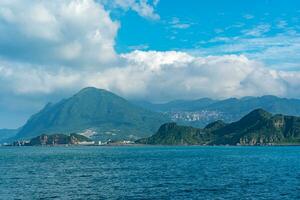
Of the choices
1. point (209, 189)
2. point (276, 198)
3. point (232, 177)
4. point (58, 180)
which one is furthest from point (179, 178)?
point (276, 198)

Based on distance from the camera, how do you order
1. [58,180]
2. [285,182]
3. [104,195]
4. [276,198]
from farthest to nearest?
[58,180], [285,182], [104,195], [276,198]

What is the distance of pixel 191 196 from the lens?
95750mm

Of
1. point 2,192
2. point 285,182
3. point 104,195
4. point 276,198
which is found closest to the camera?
point 276,198

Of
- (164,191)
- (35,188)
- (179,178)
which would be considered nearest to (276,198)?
(164,191)

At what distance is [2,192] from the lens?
105000 mm

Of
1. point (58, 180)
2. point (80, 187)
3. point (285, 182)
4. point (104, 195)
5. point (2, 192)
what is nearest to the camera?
point (104, 195)

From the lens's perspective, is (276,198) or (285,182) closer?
(276,198)

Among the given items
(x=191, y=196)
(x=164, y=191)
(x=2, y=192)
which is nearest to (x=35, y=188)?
(x=2, y=192)

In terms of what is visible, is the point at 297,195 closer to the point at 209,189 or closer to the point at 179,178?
the point at 209,189

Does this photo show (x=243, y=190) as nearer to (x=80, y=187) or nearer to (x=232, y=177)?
(x=232, y=177)

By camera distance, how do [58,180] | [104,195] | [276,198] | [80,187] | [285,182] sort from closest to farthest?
[276,198] < [104,195] < [80,187] < [285,182] < [58,180]

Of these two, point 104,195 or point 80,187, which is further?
point 80,187

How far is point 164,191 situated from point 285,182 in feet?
120

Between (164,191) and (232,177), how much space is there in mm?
34968
